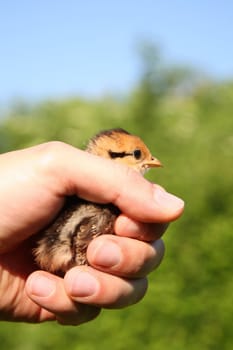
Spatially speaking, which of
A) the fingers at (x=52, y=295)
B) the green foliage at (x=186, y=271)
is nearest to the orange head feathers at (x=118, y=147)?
the green foliage at (x=186, y=271)

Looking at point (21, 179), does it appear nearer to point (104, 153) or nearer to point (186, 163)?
point (104, 153)

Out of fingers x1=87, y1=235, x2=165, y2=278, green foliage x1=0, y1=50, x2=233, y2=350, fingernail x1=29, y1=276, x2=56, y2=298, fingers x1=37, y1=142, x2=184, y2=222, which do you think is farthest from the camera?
green foliage x1=0, y1=50, x2=233, y2=350

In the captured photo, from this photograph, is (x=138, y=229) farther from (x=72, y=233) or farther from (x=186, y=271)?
(x=186, y=271)

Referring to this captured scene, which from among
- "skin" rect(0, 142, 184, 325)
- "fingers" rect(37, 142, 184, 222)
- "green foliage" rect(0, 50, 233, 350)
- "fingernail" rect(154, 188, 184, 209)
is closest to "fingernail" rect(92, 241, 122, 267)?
"skin" rect(0, 142, 184, 325)

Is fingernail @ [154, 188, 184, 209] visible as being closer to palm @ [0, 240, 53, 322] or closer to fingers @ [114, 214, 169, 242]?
fingers @ [114, 214, 169, 242]

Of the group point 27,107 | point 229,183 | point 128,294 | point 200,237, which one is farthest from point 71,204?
point 27,107

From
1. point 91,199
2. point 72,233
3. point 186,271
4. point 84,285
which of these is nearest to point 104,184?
point 91,199
